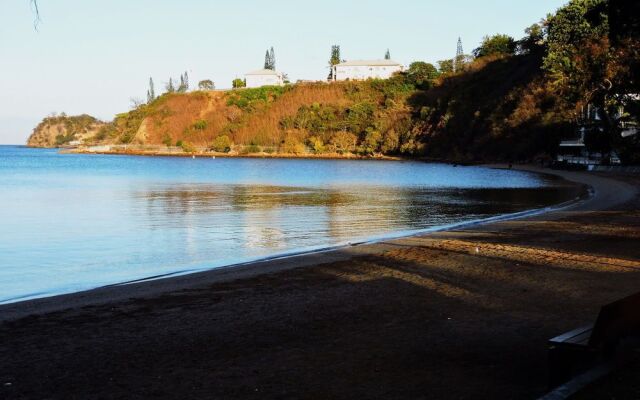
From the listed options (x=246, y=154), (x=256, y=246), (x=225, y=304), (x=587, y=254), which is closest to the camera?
(x=225, y=304)

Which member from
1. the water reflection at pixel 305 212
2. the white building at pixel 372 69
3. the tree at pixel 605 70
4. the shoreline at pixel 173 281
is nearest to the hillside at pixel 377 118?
the white building at pixel 372 69

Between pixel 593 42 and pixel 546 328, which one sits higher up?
pixel 593 42

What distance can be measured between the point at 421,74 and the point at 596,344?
166 metres

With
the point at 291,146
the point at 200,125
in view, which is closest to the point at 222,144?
the point at 200,125

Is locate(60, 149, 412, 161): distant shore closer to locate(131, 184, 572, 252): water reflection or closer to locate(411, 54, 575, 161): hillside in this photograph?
locate(411, 54, 575, 161): hillside

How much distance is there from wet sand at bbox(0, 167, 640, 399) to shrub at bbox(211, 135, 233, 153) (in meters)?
155

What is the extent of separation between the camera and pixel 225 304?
924cm

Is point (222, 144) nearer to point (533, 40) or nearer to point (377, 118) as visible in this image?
point (377, 118)

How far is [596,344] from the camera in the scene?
4.97m

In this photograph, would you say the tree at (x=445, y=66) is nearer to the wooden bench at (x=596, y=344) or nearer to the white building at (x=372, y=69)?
the white building at (x=372, y=69)

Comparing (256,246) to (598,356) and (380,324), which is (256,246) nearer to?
(380,324)

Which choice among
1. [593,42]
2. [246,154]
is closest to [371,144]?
[246,154]

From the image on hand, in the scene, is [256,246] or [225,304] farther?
[256,246]

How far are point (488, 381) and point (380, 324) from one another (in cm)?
224
